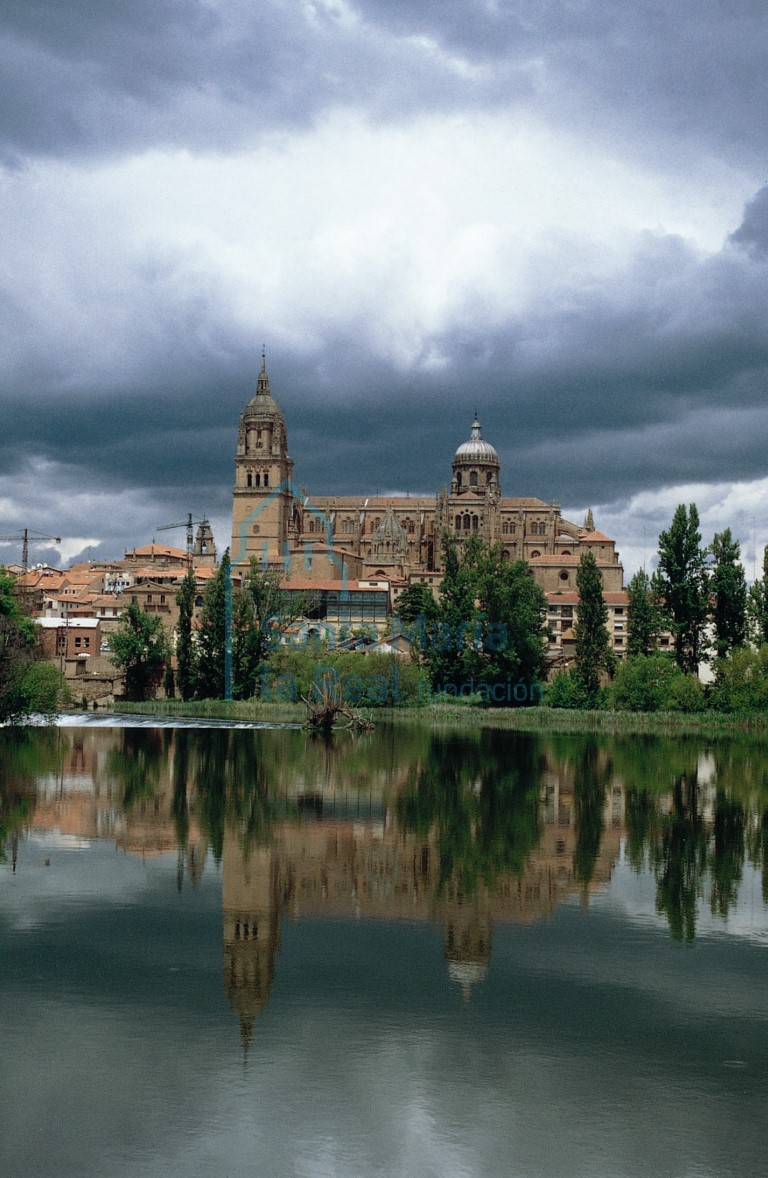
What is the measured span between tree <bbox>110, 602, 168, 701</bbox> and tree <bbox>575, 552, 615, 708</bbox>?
26.7m

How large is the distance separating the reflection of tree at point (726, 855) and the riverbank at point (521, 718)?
3050cm

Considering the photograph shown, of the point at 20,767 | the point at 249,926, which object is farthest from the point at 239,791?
the point at 249,926

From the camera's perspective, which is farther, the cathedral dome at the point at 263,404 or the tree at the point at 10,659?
the cathedral dome at the point at 263,404

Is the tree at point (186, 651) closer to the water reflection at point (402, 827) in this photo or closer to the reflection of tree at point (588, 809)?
the water reflection at point (402, 827)

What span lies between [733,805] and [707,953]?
13657 mm

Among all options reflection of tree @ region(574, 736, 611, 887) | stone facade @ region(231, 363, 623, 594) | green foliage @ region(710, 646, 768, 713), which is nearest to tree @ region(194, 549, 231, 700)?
green foliage @ region(710, 646, 768, 713)

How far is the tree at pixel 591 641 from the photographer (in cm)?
6612

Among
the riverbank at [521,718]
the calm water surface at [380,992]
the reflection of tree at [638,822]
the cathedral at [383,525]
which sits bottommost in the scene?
the calm water surface at [380,992]

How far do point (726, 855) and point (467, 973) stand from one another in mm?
8456

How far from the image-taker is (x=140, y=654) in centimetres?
7769

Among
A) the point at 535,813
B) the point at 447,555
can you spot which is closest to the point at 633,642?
the point at 447,555

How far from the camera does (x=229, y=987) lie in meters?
11.3

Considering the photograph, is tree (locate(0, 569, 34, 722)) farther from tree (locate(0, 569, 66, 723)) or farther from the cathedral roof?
the cathedral roof

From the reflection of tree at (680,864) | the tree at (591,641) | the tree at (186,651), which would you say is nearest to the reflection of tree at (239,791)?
the reflection of tree at (680,864)
